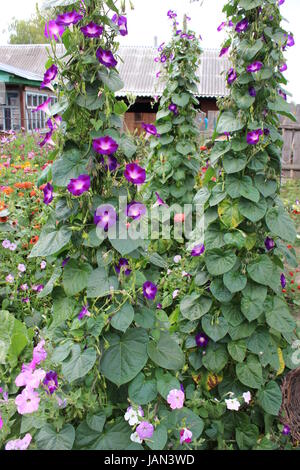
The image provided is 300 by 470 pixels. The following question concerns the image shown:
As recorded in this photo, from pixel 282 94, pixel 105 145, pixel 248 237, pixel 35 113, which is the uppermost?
pixel 282 94

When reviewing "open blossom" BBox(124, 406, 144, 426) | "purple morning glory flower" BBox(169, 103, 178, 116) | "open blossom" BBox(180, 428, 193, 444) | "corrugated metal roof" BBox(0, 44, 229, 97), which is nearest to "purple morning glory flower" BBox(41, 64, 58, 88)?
"open blossom" BBox(124, 406, 144, 426)

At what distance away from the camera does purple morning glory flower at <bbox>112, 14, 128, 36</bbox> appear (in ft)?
4.42

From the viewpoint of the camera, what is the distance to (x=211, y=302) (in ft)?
6.17

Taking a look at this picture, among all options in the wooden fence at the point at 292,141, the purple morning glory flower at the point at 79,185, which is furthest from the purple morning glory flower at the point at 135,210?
the wooden fence at the point at 292,141

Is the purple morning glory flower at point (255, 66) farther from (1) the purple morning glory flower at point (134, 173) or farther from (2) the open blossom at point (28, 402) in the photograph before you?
(2) the open blossom at point (28, 402)

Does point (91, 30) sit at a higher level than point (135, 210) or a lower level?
higher

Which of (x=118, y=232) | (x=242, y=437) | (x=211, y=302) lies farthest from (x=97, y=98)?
(x=242, y=437)

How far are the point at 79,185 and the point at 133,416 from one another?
0.73 metres

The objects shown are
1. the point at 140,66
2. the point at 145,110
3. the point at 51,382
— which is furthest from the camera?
the point at 140,66

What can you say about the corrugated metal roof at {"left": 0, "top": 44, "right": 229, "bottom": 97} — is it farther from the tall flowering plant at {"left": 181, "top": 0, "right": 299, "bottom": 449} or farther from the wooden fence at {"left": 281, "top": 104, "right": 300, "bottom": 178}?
the tall flowering plant at {"left": 181, "top": 0, "right": 299, "bottom": 449}

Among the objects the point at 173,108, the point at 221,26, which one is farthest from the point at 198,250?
the point at 173,108

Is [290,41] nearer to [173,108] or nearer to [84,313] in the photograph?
[84,313]

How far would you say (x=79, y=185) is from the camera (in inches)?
50.9
